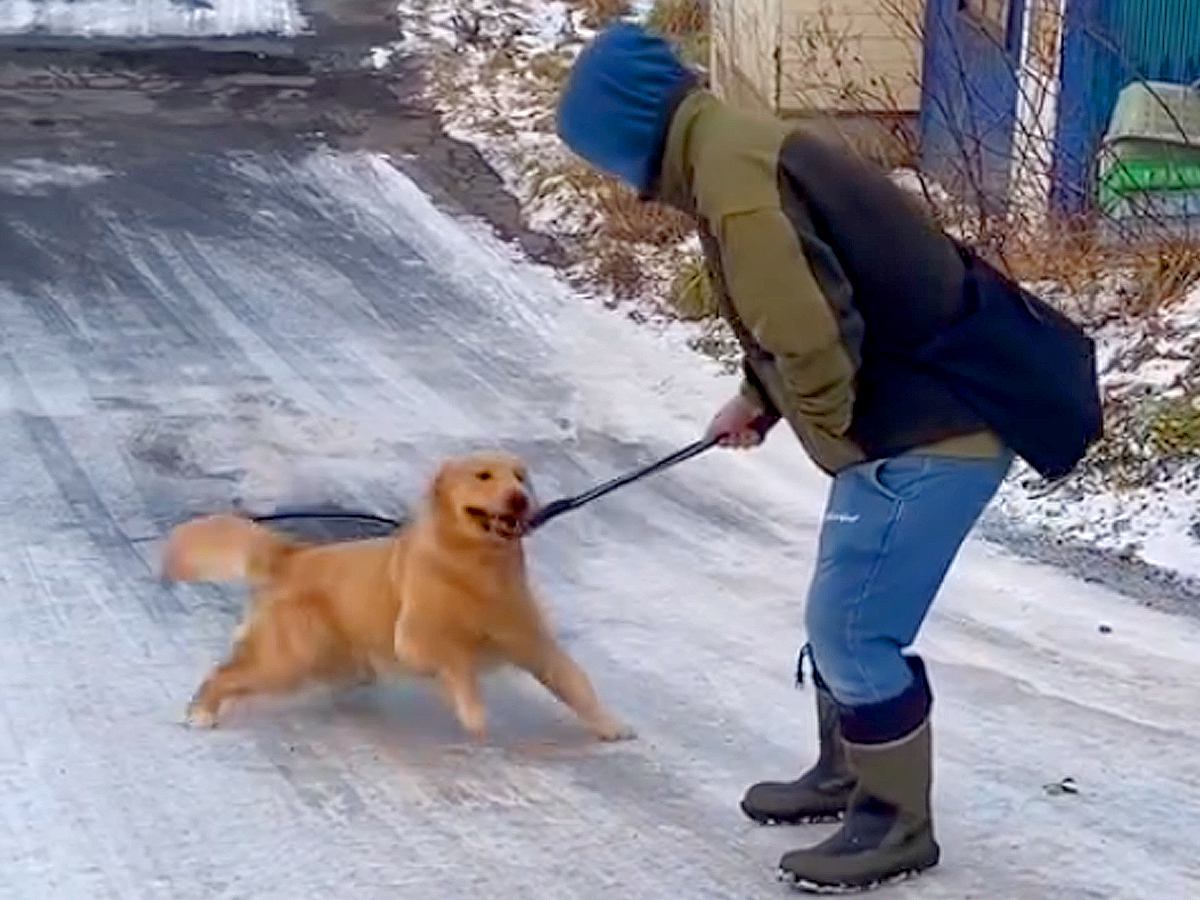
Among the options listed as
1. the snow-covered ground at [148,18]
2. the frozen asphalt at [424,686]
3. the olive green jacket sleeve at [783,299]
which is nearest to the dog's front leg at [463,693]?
the frozen asphalt at [424,686]

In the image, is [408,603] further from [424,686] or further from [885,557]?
[885,557]

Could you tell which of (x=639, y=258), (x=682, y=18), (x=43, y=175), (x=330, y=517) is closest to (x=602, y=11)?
(x=682, y=18)

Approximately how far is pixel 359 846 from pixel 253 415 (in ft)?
11.5

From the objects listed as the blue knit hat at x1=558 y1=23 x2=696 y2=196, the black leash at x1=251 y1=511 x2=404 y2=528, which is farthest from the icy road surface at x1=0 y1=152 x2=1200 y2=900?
the blue knit hat at x1=558 y1=23 x2=696 y2=196

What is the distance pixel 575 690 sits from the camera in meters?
5.08

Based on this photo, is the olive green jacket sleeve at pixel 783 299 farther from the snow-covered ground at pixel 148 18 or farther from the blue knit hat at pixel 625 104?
the snow-covered ground at pixel 148 18

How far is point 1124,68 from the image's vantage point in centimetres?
909

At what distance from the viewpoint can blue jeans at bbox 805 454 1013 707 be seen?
4027 mm

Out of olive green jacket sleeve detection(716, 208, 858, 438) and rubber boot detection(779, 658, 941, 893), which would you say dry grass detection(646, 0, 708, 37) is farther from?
olive green jacket sleeve detection(716, 208, 858, 438)

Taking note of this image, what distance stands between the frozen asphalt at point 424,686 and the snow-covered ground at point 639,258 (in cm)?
34

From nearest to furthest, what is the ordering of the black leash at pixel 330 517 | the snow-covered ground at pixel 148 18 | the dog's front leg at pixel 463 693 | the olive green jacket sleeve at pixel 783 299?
the olive green jacket sleeve at pixel 783 299
the dog's front leg at pixel 463 693
the black leash at pixel 330 517
the snow-covered ground at pixel 148 18

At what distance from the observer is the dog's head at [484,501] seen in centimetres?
481

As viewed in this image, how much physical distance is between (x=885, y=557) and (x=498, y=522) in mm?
1034

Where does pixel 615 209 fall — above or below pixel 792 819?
below
